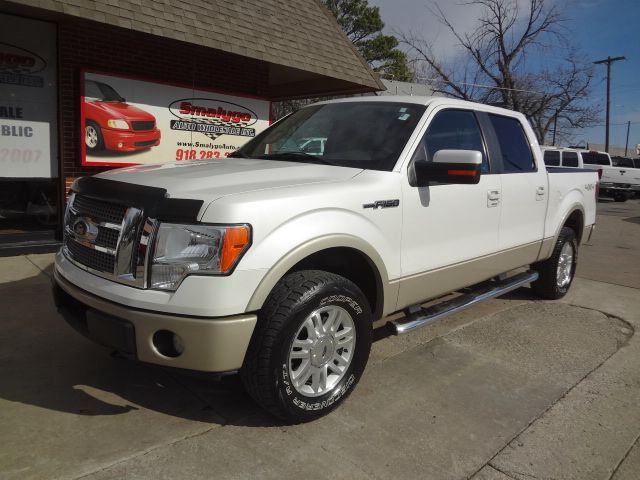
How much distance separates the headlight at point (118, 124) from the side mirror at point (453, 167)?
18.0 feet

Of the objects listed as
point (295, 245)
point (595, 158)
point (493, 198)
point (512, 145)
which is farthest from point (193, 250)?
point (595, 158)

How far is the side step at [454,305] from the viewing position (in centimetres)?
353

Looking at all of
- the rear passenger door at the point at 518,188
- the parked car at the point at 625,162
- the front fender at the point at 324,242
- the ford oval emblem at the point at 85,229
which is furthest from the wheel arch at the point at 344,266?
the parked car at the point at 625,162

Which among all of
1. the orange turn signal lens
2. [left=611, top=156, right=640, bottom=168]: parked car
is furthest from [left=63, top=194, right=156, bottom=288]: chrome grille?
[left=611, top=156, right=640, bottom=168]: parked car

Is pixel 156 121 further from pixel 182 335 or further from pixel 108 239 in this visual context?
pixel 182 335

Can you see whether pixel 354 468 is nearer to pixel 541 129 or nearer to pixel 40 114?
pixel 40 114

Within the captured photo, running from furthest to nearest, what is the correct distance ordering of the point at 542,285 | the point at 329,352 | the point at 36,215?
the point at 36,215, the point at 542,285, the point at 329,352

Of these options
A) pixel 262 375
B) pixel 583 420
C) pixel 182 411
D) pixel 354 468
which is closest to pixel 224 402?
pixel 182 411

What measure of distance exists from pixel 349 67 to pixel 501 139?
4996 millimetres

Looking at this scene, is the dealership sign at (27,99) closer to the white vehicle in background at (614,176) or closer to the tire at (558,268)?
the tire at (558,268)

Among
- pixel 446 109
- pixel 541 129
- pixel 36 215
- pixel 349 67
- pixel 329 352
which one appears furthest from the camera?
pixel 541 129

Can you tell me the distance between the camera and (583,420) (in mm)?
3098

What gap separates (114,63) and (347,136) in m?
5.10

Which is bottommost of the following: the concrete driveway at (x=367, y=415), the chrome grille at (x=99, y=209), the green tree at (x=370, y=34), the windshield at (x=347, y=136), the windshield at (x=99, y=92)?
the concrete driveway at (x=367, y=415)
